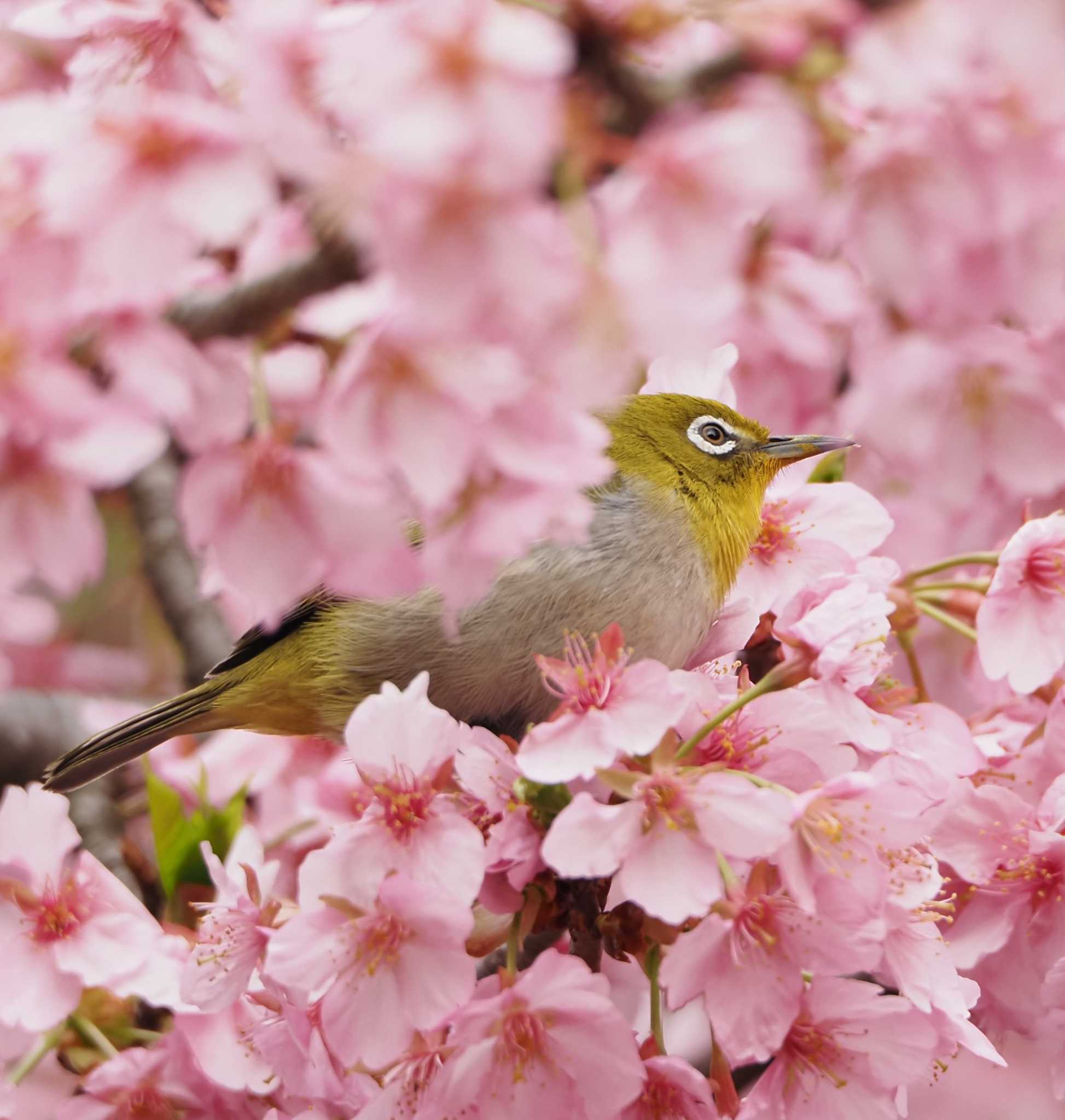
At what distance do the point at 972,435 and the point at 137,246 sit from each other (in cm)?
90

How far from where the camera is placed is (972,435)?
4.68 feet

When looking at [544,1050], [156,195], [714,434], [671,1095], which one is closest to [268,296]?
[156,195]

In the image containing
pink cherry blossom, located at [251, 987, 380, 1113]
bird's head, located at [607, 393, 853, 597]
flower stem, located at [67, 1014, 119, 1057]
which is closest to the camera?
pink cherry blossom, located at [251, 987, 380, 1113]

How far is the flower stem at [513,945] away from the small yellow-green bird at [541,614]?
1.55 ft

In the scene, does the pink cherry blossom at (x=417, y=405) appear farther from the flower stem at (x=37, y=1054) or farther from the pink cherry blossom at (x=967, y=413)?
the flower stem at (x=37, y=1054)

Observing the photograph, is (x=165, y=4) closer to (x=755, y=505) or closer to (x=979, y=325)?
(x=979, y=325)

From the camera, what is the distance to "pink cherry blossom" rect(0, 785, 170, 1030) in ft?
6.17

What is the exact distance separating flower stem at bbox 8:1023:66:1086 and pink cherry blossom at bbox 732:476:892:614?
4.04ft

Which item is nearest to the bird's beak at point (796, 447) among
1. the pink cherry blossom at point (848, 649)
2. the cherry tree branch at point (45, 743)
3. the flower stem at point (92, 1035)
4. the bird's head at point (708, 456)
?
the bird's head at point (708, 456)

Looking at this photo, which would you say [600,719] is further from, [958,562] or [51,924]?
[51,924]

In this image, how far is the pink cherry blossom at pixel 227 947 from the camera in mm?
1771

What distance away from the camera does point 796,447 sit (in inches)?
89.9

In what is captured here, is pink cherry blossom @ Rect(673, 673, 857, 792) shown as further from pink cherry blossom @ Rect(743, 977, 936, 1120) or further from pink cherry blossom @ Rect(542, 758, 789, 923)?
pink cherry blossom @ Rect(743, 977, 936, 1120)

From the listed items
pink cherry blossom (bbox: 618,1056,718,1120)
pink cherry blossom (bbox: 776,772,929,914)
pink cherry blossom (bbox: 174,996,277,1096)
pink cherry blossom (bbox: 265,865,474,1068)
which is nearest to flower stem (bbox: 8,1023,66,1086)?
pink cherry blossom (bbox: 174,996,277,1096)
